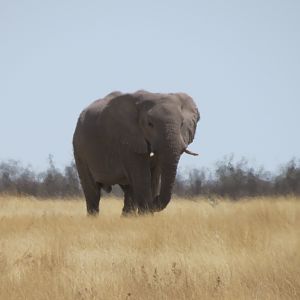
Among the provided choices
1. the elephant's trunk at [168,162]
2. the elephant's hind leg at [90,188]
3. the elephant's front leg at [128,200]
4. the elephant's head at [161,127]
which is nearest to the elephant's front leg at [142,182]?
the elephant's head at [161,127]

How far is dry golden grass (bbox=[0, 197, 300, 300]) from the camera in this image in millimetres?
5879

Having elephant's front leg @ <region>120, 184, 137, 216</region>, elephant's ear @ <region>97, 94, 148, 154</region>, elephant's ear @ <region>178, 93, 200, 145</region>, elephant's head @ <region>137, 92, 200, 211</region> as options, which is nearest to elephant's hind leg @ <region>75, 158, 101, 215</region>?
elephant's front leg @ <region>120, 184, 137, 216</region>

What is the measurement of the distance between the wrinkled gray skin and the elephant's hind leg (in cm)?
31

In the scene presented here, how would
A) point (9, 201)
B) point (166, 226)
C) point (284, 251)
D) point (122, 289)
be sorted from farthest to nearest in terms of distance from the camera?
1. point (9, 201)
2. point (166, 226)
3. point (284, 251)
4. point (122, 289)

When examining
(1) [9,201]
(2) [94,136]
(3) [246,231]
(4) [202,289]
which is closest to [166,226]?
(3) [246,231]

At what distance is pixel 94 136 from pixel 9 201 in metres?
5.50

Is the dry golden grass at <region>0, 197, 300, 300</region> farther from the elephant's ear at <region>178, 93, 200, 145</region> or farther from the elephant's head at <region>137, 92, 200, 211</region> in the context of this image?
the elephant's ear at <region>178, 93, 200, 145</region>

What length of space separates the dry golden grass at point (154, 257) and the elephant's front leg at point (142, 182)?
5.53 feet

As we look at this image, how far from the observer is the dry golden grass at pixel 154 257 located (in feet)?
19.3

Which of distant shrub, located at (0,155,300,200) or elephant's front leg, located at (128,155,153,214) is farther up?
elephant's front leg, located at (128,155,153,214)

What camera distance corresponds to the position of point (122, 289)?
5.84 metres

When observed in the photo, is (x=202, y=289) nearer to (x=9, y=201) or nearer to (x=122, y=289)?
(x=122, y=289)

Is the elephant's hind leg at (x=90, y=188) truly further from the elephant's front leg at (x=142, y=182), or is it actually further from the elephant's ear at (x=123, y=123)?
the elephant's front leg at (x=142, y=182)

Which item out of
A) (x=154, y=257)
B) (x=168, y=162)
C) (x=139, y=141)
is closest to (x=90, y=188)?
(x=139, y=141)
